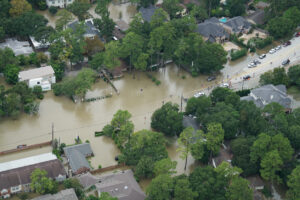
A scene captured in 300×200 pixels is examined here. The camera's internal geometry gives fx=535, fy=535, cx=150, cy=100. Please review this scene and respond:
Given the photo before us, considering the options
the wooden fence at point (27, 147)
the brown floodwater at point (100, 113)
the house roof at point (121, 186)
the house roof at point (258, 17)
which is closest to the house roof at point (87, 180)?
the house roof at point (121, 186)

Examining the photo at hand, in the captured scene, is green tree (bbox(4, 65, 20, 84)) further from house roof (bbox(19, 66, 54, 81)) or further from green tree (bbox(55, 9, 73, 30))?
green tree (bbox(55, 9, 73, 30))

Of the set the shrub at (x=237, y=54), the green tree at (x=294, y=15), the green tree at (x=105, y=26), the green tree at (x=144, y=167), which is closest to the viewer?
the green tree at (x=144, y=167)

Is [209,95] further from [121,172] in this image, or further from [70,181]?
[70,181]

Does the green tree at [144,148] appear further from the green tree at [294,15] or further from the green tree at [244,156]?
the green tree at [294,15]

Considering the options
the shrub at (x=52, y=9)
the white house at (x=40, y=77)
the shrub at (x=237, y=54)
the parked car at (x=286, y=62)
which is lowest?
the parked car at (x=286, y=62)

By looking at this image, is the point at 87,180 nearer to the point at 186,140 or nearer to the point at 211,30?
the point at 186,140

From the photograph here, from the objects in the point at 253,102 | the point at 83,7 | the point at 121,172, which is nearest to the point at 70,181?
the point at 121,172

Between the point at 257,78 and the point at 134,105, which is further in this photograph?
the point at 257,78

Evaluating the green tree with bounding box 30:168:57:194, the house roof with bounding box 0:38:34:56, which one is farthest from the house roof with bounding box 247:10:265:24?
the green tree with bounding box 30:168:57:194
